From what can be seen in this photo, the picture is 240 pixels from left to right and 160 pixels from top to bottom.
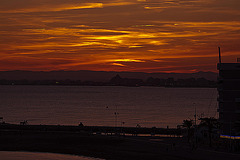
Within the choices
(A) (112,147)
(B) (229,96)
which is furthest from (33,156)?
(B) (229,96)

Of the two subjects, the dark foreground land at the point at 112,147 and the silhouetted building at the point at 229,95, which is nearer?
the dark foreground land at the point at 112,147

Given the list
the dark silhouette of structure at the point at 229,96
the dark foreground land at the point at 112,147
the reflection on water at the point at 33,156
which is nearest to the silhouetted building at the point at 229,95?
the dark silhouette of structure at the point at 229,96

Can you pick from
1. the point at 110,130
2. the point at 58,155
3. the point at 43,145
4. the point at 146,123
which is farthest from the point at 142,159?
the point at 146,123

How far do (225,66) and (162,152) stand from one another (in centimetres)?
2669

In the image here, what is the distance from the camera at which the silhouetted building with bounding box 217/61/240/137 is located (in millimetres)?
93312

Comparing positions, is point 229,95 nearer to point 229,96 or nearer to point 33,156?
point 229,96

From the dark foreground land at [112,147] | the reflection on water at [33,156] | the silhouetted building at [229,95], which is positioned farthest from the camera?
the silhouetted building at [229,95]

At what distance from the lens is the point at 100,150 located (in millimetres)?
89625

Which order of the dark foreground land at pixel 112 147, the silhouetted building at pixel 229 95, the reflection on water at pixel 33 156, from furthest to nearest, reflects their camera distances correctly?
the silhouetted building at pixel 229 95 < the reflection on water at pixel 33 156 < the dark foreground land at pixel 112 147

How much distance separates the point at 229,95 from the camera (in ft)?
310

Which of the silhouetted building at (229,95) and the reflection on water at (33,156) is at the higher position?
the silhouetted building at (229,95)

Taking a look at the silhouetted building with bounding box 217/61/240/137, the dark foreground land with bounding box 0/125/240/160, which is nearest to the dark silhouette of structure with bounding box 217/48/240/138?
the silhouetted building with bounding box 217/61/240/137

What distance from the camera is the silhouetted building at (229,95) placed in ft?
306

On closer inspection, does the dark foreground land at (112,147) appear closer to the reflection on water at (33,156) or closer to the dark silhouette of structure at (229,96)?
the reflection on water at (33,156)
